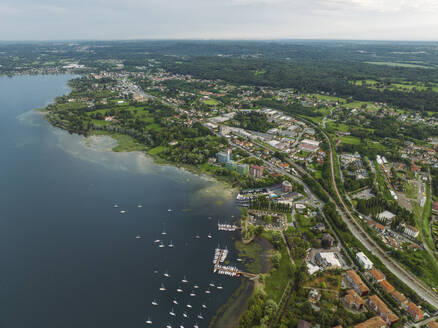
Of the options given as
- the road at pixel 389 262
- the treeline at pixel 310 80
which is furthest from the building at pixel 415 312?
the treeline at pixel 310 80

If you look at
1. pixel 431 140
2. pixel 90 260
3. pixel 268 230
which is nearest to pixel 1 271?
pixel 90 260

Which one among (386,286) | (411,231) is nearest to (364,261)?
(386,286)

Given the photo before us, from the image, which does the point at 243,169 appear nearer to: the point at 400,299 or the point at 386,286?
the point at 386,286

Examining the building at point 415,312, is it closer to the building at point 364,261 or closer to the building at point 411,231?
the building at point 364,261

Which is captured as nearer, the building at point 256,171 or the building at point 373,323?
the building at point 373,323

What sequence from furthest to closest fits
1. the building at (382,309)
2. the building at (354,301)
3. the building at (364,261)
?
the building at (364,261)
the building at (354,301)
the building at (382,309)
